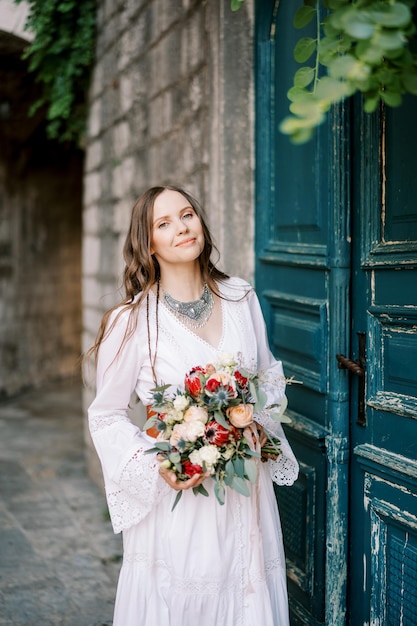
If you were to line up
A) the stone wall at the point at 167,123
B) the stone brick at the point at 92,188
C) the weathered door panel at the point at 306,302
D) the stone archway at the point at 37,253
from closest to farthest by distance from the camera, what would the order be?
the weathered door panel at the point at 306,302, the stone wall at the point at 167,123, the stone brick at the point at 92,188, the stone archway at the point at 37,253

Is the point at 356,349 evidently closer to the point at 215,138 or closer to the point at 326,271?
the point at 326,271

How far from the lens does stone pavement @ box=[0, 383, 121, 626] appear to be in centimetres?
382

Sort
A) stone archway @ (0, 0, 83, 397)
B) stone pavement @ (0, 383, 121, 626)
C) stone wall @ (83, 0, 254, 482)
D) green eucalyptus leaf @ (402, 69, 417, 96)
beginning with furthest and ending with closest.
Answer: stone archway @ (0, 0, 83, 397), stone pavement @ (0, 383, 121, 626), stone wall @ (83, 0, 254, 482), green eucalyptus leaf @ (402, 69, 417, 96)

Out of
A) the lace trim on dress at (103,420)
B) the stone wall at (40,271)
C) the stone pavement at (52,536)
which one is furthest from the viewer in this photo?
the stone wall at (40,271)

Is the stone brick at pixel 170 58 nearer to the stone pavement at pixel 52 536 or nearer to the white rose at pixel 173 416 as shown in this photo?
the white rose at pixel 173 416

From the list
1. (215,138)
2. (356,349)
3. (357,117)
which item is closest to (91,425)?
(356,349)

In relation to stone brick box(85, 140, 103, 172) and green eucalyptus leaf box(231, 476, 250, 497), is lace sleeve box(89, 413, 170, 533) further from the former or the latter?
stone brick box(85, 140, 103, 172)

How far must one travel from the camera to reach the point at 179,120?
4211mm

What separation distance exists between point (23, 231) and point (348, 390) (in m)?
8.39

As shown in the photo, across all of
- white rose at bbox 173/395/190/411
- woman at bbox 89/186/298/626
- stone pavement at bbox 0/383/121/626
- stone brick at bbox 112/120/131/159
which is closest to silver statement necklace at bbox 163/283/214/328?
woman at bbox 89/186/298/626

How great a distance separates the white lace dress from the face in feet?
0.67

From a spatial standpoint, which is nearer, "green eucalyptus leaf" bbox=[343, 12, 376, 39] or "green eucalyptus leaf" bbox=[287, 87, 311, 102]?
"green eucalyptus leaf" bbox=[343, 12, 376, 39]

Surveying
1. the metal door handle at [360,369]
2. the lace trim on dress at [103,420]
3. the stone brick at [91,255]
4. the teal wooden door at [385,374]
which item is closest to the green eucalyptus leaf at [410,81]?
the teal wooden door at [385,374]

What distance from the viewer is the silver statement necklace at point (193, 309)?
8.52 ft
